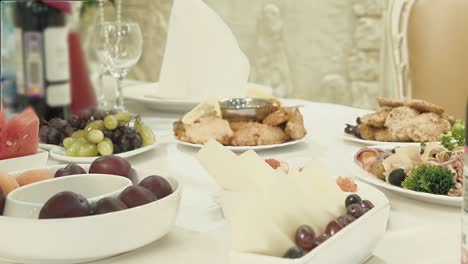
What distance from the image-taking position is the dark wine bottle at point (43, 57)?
5.35ft

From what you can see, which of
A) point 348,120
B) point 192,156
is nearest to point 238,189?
point 192,156

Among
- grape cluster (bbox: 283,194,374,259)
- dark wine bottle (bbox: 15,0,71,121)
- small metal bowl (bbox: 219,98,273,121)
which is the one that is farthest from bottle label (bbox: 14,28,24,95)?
grape cluster (bbox: 283,194,374,259)

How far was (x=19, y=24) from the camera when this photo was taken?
64.9 inches

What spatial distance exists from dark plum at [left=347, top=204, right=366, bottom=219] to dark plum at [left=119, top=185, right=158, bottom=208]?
201 mm

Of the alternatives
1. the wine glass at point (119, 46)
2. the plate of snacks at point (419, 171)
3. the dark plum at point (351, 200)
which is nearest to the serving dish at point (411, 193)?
the plate of snacks at point (419, 171)

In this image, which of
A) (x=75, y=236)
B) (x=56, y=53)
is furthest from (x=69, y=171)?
(x=56, y=53)

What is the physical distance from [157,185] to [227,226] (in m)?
0.11

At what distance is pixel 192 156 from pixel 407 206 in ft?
1.44

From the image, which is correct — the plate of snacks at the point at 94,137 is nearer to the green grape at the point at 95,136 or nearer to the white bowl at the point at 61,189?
the green grape at the point at 95,136

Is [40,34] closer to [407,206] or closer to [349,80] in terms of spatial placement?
[407,206]

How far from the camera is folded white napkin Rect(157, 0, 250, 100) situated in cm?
168

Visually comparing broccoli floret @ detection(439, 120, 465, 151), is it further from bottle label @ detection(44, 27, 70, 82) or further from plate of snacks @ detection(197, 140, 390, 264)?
bottle label @ detection(44, 27, 70, 82)

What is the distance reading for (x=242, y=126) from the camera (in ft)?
4.32

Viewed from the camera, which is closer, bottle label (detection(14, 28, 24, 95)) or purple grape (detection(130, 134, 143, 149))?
purple grape (detection(130, 134, 143, 149))
